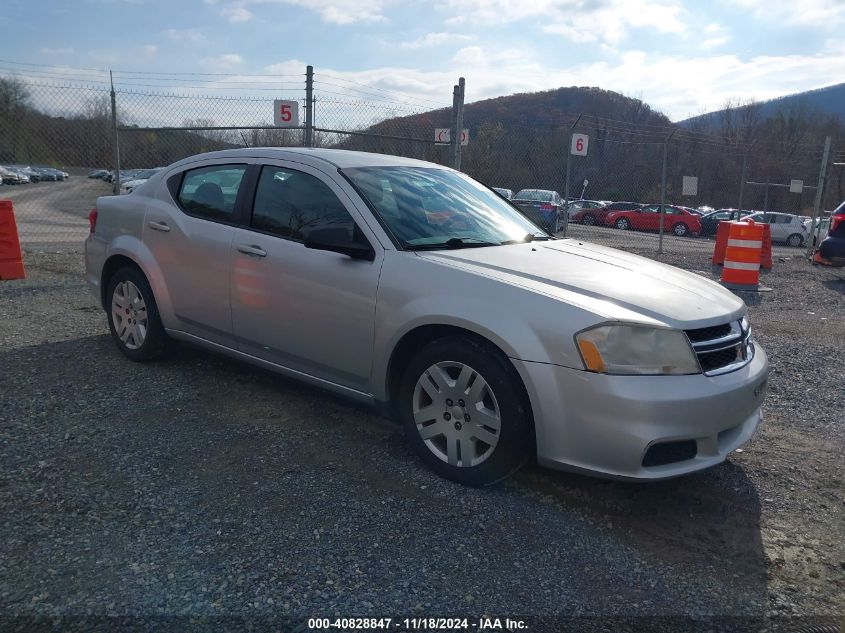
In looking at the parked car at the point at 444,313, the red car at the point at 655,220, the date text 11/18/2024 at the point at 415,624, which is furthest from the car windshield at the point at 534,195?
the date text 11/18/2024 at the point at 415,624

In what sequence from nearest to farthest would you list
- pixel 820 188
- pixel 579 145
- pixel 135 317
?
1. pixel 135 317
2. pixel 579 145
3. pixel 820 188

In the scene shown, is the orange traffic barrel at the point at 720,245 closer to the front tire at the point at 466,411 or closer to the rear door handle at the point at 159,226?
the rear door handle at the point at 159,226

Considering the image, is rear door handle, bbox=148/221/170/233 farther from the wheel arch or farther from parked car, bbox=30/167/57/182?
parked car, bbox=30/167/57/182

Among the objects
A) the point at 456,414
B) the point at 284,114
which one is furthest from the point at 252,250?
the point at 284,114

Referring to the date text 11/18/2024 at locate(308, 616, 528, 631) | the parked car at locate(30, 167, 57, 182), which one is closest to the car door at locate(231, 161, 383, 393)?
the date text 11/18/2024 at locate(308, 616, 528, 631)

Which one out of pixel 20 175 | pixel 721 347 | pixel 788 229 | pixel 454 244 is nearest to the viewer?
pixel 721 347

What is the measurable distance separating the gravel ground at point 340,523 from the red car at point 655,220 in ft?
92.1

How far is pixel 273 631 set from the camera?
92.7 inches

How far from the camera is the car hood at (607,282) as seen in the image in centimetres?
319

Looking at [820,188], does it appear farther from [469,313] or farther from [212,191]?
[469,313]

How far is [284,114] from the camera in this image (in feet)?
33.8

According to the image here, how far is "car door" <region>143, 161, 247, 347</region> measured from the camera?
14.7ft

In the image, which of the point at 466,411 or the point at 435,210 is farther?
the point at 435,210

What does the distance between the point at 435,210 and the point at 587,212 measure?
30.7 meters
